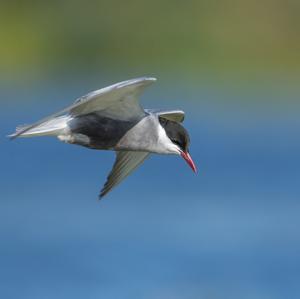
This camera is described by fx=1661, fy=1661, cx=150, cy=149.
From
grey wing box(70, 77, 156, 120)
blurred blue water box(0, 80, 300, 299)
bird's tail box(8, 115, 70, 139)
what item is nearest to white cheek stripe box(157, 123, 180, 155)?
grey wing box(70, 77, 156, 120)

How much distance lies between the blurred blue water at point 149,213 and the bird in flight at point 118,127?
3794 mm

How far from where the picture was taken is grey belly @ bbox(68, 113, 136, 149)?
7.11 m

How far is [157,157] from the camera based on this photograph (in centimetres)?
1436

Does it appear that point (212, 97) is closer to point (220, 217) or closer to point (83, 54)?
point (83, 54)

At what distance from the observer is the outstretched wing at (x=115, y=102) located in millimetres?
6820

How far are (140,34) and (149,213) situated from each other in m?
2.47

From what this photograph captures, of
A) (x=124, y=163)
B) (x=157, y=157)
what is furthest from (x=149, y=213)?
(x=124, y=163)

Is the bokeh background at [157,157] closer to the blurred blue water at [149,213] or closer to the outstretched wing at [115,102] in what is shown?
the blurred blue water at [149,213]

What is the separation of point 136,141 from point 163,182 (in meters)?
6.72

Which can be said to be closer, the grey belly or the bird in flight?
the bird in flight

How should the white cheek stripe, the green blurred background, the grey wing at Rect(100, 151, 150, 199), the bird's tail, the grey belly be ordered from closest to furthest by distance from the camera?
the bird's tail < the grey belly < the white cheek stripe < the grey wing at Rect(100, 151, 150, 199) < the green blurred background

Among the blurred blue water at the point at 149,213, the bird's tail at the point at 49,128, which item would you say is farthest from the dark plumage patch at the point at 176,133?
the blurred blue water at the point at 149,213

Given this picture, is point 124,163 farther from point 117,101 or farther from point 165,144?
point 117,101

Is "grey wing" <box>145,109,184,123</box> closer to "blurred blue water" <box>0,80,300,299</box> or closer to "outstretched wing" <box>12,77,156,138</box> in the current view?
"outstretched wing" <box>12,77,156,138</box>
